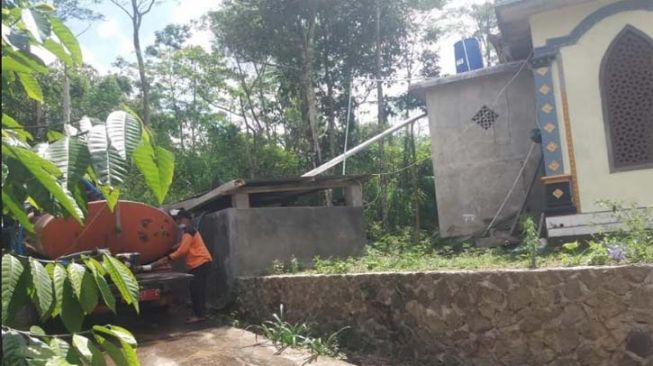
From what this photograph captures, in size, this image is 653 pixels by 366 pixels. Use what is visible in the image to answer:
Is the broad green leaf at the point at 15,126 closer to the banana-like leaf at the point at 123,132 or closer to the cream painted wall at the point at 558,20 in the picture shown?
the banana-like leaf at the point at 123,132

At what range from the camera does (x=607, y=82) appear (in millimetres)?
9422

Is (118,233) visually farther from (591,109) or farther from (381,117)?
(381,117)

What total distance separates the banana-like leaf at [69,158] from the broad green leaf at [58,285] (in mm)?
348

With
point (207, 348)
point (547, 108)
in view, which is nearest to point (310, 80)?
point (547, 108)

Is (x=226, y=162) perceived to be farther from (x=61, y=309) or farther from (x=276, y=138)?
(x=61, y=309)

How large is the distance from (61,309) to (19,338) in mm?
174

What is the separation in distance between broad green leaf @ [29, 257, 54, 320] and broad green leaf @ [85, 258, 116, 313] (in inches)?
5.4

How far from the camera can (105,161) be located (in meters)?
1.38

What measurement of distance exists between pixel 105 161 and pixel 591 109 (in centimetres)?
940

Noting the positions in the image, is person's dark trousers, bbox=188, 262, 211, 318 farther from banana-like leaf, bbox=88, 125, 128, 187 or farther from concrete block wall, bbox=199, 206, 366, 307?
banana-like leaf, bbox=88, 125, 128, 187

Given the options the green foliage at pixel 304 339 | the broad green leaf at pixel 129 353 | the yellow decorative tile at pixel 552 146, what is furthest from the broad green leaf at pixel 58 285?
A: the yellow decorative tile at pixel 552 146

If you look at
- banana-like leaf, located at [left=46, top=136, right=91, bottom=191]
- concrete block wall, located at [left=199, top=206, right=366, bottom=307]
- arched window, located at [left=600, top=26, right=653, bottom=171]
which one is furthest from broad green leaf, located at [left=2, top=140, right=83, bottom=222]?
arched window, located at [left=600, top=26, right=653, bottom=171]

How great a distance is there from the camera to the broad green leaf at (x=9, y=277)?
4.67 feet

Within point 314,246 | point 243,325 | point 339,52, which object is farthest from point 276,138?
point 243,325
